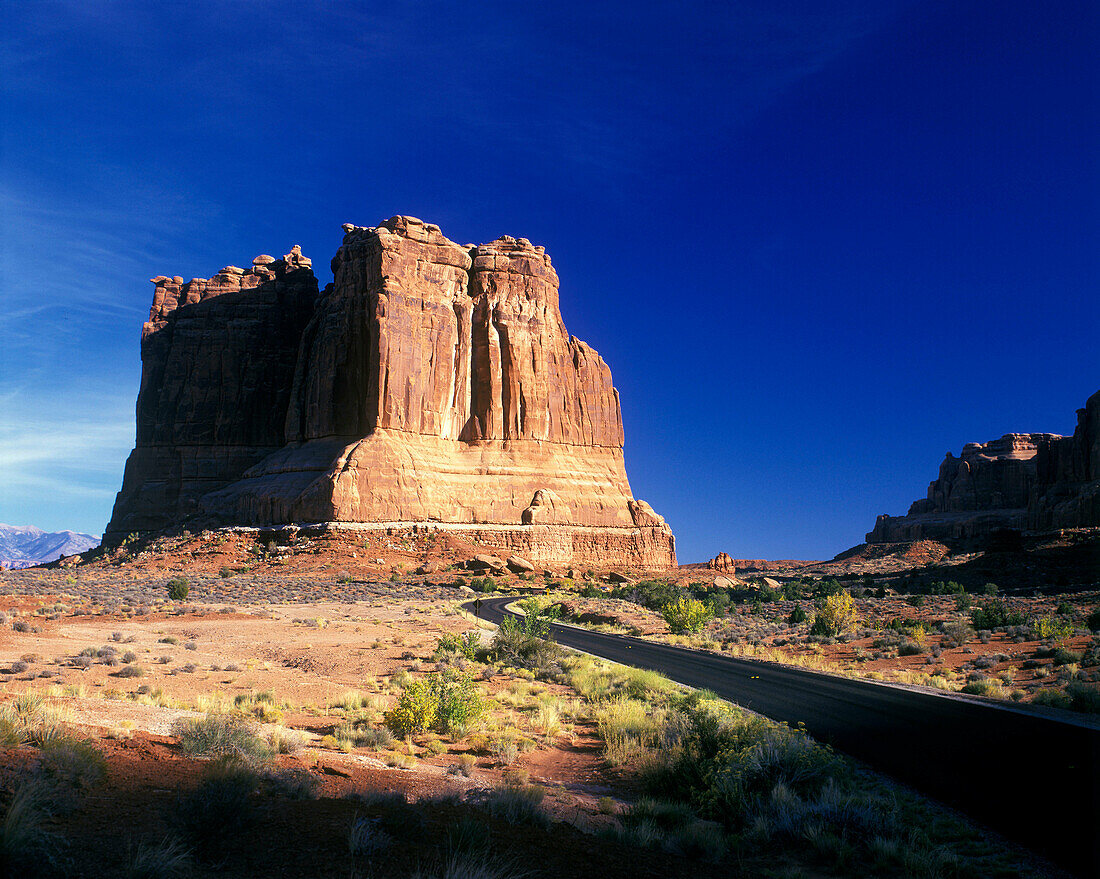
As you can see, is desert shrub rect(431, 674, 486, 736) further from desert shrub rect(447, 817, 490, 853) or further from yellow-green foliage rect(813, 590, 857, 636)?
yellow-green foliage rect(813, 590, 857, 636)

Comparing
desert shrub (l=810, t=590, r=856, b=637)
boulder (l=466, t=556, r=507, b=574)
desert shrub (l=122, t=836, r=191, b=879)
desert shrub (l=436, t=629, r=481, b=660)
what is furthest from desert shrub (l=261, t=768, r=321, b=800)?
boulder (l=466, t=556, r=507, b=574)

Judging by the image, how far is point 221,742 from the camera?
7.82m

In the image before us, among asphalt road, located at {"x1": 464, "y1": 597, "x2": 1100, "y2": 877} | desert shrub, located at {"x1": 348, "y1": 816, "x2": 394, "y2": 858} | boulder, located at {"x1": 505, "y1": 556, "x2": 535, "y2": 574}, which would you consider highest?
boulder, located at {"x1": 505, "y1": 556, "x2": 535, "y2": 574}

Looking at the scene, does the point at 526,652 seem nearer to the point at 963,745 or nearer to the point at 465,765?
the point at 465,765

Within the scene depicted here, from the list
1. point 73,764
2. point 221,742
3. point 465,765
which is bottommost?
point 465,765

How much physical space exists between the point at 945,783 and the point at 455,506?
55.4m

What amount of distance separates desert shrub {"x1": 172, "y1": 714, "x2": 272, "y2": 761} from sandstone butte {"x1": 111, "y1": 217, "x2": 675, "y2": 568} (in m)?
49.7

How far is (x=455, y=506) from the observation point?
6266 centimetres

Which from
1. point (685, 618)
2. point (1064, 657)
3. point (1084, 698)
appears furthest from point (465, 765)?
point (685, 618)

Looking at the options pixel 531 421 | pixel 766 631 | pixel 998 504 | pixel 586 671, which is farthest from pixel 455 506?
pixel 998 504

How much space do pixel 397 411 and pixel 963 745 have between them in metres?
57.0

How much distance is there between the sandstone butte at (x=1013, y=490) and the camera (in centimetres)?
9331

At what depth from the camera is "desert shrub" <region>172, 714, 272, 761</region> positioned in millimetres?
7594

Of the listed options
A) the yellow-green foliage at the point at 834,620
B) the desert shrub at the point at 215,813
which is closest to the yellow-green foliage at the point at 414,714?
the desert shrub at the point at 215,813
